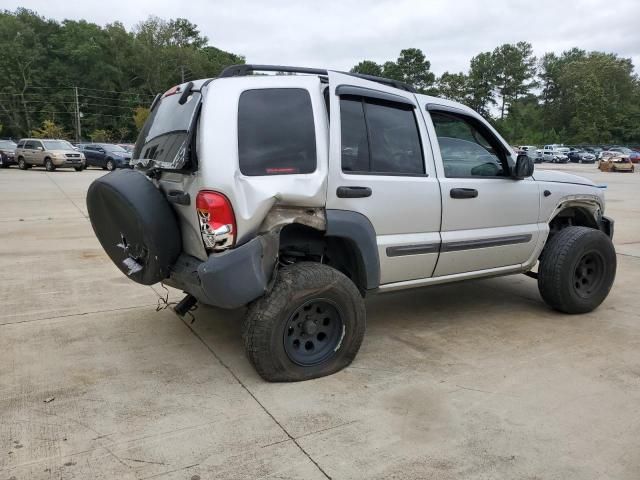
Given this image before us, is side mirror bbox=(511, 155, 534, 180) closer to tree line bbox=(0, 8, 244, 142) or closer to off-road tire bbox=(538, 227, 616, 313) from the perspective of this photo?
off-road tire bbox=(538, 227, 616, 313)

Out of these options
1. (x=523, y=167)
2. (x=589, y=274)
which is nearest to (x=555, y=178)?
(x=523, y=167)

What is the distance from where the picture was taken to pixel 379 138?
3.98m

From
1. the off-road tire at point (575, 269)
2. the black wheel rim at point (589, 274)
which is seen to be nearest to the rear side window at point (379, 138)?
the off-road tire at point (575, 269)

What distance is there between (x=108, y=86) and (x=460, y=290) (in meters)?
94.7

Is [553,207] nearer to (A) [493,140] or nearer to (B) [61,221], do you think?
(A) [493,140]

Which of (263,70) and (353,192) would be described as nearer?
(353,192)

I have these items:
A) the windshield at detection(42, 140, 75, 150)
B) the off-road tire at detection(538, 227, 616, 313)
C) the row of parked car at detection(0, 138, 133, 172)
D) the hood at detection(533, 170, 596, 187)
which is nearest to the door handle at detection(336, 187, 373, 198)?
the hood at detection(533, 170, 596, 187)

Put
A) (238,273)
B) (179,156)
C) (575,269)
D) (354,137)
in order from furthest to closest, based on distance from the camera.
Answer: (575,269) < (354,137) < (179,156) < (238,273)

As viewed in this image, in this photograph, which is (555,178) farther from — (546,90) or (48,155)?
(546,90)

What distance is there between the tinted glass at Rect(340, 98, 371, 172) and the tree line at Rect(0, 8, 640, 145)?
75632 millimetres

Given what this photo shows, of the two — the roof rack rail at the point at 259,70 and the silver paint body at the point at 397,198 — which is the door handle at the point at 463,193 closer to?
the silver paint body at the point at 397,198

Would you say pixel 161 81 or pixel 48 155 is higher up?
pixel 161 81

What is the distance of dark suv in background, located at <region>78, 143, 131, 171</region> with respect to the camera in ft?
102

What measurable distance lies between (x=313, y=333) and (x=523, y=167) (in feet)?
7.61
